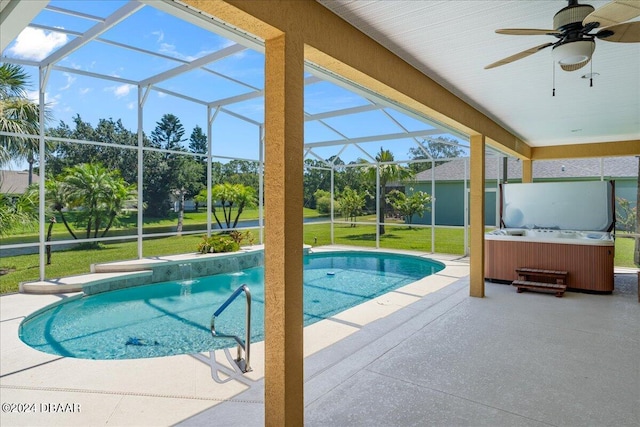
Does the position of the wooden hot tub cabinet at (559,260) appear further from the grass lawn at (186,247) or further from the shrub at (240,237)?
the shrub at (240,237)

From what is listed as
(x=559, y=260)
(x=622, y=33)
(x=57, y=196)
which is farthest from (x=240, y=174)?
(x=622, y=33)

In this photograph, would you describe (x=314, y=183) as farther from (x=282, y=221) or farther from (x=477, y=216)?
(x=282, y=221)

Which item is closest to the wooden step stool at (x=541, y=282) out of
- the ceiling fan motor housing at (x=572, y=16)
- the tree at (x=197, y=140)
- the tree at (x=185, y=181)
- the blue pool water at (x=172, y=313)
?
the blue pool water at (x=172, y=313)

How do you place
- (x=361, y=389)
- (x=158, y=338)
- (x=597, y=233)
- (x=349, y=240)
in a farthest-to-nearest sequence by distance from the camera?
(x=349, y=240) → (x=597, y=233) → (x=158, y=338) → (x=361, y=389)

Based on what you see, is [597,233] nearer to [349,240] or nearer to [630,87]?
[630,87]

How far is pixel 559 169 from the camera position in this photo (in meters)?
11.8

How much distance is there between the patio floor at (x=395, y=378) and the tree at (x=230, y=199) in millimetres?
9030

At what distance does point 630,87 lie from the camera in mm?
4555

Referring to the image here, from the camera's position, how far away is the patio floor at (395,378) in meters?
2.59

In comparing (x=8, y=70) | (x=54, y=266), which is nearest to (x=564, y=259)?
(x=8, y=70)

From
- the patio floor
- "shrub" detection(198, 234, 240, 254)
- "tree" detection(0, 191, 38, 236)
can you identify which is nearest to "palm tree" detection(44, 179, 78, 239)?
"tree" detection(0, 191, 38, 236)

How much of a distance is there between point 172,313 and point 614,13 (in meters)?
6.47

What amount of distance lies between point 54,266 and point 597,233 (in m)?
14.2

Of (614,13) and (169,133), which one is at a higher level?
(169,133)
